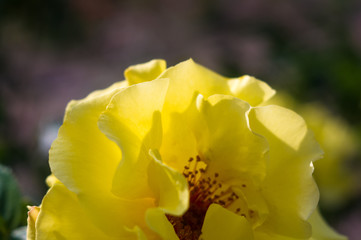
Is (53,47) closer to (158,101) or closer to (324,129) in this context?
(324,129)

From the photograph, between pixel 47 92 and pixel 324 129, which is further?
pixel 47 92

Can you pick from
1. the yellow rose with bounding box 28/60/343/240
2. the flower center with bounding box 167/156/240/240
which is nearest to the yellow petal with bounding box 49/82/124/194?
the yellow rose with bounding box 28/60/343/240

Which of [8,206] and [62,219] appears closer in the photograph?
[62,219]

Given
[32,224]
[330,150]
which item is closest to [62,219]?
[32,224]

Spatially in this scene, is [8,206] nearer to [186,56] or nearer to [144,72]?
[144,72]

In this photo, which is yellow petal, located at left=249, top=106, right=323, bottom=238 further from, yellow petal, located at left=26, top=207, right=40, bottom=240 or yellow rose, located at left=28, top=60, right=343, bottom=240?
yellow petal, located at left=26, top=207, right=40, bottom=240

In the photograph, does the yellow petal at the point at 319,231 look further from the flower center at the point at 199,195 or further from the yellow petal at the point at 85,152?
A: the yellow petal at the point at 85,152

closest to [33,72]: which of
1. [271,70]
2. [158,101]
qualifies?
[271,70]
